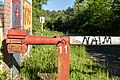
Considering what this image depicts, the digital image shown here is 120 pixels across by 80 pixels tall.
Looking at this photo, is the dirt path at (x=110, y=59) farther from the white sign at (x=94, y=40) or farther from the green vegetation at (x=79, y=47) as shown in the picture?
the white sign at (x=94, y=40)

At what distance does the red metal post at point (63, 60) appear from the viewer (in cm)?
544

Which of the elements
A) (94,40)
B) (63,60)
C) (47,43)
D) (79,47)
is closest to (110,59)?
(79,47)

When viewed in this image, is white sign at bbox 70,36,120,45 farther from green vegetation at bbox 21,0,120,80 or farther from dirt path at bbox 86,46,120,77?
dirt path at bbox 86,46,120,77

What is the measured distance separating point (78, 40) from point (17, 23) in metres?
2.75

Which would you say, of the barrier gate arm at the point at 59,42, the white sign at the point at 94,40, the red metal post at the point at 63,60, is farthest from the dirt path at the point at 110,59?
the red metal post at the point at 63,60

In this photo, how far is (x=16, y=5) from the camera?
811cm

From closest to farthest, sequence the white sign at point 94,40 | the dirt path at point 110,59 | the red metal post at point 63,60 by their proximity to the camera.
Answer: the red metal post at point 63,60
the white sign at point 94,40
the dirt path at point 110,59

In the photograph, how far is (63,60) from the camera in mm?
5441

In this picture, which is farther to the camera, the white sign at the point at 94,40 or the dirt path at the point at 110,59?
the dirt path at the point at 110,59

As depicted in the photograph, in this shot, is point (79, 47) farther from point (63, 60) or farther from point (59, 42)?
point (63, 60)

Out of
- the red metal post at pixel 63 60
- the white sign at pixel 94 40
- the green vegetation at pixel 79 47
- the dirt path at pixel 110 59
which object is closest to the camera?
the red metal post at pixel 63 60

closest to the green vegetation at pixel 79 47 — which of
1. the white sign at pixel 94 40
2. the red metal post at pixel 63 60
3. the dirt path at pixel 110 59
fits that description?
the dirt path at pixel 110 59

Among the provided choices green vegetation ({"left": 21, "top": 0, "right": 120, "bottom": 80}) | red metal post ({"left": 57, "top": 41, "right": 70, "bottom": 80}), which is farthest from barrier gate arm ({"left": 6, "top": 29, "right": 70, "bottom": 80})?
green vegetation ({"left": 21, "top": 0, "right": 120, "bottom": 80})

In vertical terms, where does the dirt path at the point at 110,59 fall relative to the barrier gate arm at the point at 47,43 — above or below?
below
